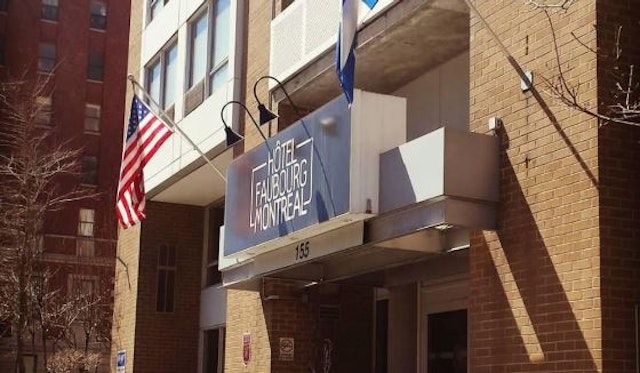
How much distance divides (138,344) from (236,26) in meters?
7.55

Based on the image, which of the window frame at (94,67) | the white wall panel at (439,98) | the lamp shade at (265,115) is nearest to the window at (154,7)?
the lamp shade at (265,115)

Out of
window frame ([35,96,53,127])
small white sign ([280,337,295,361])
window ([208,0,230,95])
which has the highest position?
window frame ([35,96,53,127])

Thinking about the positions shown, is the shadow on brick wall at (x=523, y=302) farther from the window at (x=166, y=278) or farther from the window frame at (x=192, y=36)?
the window at (x=166, y=278)

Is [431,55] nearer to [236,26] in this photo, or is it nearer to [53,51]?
[236,26]

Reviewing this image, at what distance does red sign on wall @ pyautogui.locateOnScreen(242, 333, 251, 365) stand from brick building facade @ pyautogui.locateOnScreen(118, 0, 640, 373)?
51 millimetres

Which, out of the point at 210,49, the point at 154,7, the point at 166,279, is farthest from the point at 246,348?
the point at 154,7

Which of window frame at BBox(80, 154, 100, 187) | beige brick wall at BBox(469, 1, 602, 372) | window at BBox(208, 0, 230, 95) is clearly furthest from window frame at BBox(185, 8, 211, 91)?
window frame at BBox(80, 154, 100, 187)

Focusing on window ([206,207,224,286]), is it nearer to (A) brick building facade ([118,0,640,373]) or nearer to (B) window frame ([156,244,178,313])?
(B) window frame ([156,244,178,313])

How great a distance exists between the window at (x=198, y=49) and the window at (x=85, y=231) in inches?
1219

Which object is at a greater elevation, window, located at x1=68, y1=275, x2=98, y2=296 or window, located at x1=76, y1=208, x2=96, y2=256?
window, located at x1=76, y1=208, x2=96, y2=256

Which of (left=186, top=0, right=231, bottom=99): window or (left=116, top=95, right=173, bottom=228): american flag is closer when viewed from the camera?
(left=116, top=95, right=173, bottom=228): american flag

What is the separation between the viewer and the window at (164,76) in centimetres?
2109

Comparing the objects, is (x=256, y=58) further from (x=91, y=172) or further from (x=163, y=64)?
(x=91, y=172)

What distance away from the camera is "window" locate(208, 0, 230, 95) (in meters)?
18.2
